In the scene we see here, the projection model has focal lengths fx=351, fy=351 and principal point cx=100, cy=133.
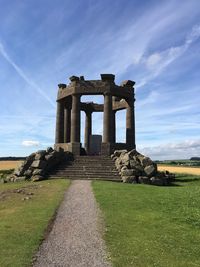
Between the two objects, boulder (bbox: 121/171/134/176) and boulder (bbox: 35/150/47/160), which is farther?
boulder (bbox: 35/150/47/160)

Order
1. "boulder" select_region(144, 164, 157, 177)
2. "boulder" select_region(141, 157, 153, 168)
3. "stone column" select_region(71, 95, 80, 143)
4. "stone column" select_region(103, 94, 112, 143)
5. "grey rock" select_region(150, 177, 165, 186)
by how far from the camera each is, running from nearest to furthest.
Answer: "grey rock" select_region(150, 177, 165, 186) < "boulder" select_region(144, 164, 157, 177) < "boulder" select_region(141, 157, 153, 168) < "stone column" select_region(103, 94, 112, 143) < "stone column" select_region(71, 95, 80, 143)

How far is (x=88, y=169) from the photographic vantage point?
38125mm

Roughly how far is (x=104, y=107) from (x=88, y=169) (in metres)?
9.58

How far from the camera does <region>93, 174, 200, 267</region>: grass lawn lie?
35.9 feet

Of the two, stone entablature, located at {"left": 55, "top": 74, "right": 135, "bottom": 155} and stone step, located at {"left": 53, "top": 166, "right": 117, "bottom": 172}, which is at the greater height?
stone entablature, located at {"left": 55, "top": 74, "right": 135, "bottom": 155}

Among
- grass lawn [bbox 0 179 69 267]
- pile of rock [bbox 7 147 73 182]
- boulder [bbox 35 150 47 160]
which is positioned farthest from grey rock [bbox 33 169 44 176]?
grass lawn [bbox 0 179 69 267]

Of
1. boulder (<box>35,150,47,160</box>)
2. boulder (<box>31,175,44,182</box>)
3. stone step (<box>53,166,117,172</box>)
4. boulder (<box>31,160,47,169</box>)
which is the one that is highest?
boulder (<box>35,150,47,160</box>)

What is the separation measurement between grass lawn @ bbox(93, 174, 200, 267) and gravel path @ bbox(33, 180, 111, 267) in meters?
0.51

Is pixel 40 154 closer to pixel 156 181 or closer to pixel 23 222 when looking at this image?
pixel 156 181

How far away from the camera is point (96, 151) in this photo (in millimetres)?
51906

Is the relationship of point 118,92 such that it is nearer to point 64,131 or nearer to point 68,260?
point 64,131

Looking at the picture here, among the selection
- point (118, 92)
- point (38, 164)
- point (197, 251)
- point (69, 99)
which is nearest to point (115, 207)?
point (197, 251)

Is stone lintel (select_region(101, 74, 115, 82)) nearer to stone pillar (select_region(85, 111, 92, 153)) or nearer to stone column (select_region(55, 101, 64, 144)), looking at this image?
stone column (select_region(55, 101, 64, 144))

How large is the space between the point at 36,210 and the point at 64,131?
110ft
